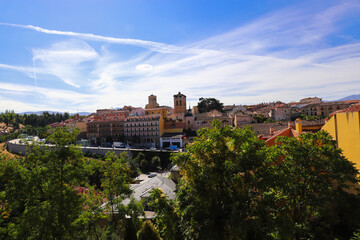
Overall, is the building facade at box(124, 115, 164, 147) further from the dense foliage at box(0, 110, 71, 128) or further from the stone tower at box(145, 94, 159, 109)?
the dense foliage at box(0, 110, 71, 128)

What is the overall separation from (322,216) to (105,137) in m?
63.9

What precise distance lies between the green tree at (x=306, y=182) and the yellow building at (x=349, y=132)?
2.35m

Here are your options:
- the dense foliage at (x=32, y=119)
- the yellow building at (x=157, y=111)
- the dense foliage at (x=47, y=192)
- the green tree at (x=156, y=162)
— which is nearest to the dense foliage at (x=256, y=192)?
the dense foliage at (x=47, y=192)

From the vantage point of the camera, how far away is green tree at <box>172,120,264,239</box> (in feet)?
24.3

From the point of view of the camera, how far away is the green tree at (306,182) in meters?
7.73

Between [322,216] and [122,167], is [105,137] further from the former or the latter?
[322,216]

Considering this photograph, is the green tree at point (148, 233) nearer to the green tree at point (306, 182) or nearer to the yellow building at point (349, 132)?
the green tree at point (306, 182)

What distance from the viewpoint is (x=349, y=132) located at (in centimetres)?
1090

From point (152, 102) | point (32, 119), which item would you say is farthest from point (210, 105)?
point (32, 119)

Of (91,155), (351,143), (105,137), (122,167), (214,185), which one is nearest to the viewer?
(214,185)

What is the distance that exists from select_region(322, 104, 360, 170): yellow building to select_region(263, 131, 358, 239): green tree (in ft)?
7.73

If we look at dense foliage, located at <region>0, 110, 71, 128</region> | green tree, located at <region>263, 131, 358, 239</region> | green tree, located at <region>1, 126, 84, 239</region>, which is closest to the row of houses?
dense foliage, located at <region>0, 110, 71, 128</region>

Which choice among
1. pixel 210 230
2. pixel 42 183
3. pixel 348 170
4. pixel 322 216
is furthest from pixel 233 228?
pixel 42 183

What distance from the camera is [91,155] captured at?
174 ft
